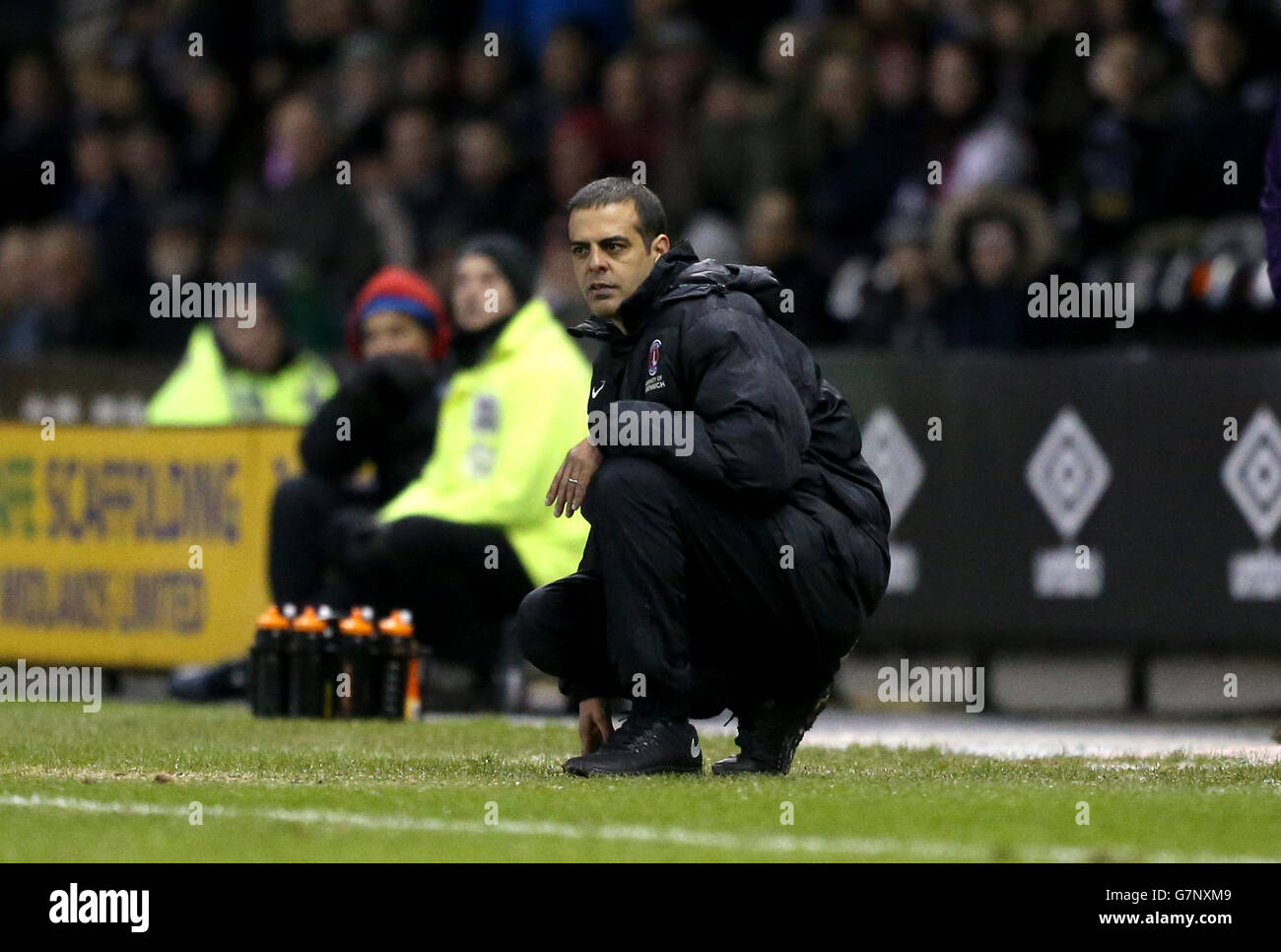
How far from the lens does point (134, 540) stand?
42.1ft

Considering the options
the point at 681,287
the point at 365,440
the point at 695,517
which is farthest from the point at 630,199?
the point at 365,440

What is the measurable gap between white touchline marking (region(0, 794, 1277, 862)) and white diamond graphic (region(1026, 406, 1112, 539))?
5.83 m

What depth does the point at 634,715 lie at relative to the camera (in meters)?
7.29

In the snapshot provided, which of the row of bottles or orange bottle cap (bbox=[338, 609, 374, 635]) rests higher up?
orange bottle cap (bbox=[338, 609, 374, 635])

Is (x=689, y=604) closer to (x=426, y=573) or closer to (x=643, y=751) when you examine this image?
(x=643, y=751)

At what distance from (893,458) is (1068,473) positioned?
80 cm

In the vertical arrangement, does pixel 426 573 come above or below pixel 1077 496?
below

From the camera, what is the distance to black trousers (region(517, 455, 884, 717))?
710cm

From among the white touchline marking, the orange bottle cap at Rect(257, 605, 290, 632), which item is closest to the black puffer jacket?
the white touchline marking

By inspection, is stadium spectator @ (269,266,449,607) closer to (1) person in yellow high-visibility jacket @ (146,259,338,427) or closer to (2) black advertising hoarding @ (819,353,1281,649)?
(1) person in yellow high-visibility jacket @ (146,259,338,427)

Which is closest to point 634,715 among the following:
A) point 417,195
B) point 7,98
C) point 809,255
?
point 809,255

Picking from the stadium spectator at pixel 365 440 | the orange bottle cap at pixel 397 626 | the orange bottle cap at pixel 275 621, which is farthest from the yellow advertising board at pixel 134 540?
the orange bottle cap at pixel 397 626

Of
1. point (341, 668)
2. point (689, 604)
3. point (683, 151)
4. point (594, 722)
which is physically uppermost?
point (683, 151)
